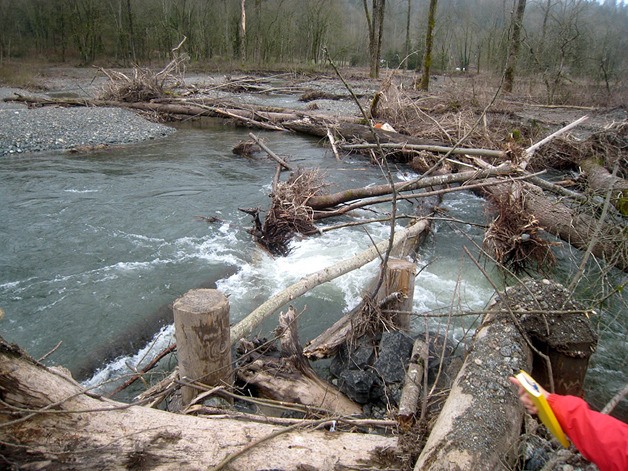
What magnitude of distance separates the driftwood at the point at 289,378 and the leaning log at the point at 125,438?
959 mm

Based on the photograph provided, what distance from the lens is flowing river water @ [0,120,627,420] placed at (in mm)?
5016

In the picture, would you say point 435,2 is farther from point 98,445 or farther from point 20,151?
point 98,445

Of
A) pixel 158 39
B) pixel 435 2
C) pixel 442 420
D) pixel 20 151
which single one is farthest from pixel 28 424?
pixel 158 39

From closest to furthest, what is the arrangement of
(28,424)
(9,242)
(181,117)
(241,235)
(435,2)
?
(28,424)
(9,242)
(241,235)
(181,117)
(435,2)

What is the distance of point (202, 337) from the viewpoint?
3.08 m

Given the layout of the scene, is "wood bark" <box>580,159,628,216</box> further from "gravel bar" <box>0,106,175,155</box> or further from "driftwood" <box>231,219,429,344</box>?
"gravel bar" <box>0,106,175,155</box>

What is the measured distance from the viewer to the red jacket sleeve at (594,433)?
2.03 meters

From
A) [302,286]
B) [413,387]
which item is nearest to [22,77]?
[302,286]

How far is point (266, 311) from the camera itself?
4184 mm

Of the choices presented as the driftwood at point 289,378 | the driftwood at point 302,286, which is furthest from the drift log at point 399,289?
the driftwood at point 289,378

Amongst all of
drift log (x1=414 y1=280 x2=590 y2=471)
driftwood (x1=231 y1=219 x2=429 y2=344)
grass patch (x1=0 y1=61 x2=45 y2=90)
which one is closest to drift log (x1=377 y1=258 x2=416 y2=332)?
driftwood (x1=231 y1=219 x2=429 y2=344)

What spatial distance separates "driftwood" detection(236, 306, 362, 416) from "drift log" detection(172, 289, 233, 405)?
1.05 feet

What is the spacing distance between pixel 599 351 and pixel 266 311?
11.8 ft

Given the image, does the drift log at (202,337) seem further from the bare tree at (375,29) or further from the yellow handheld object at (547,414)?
the bare tree at (375,29)
